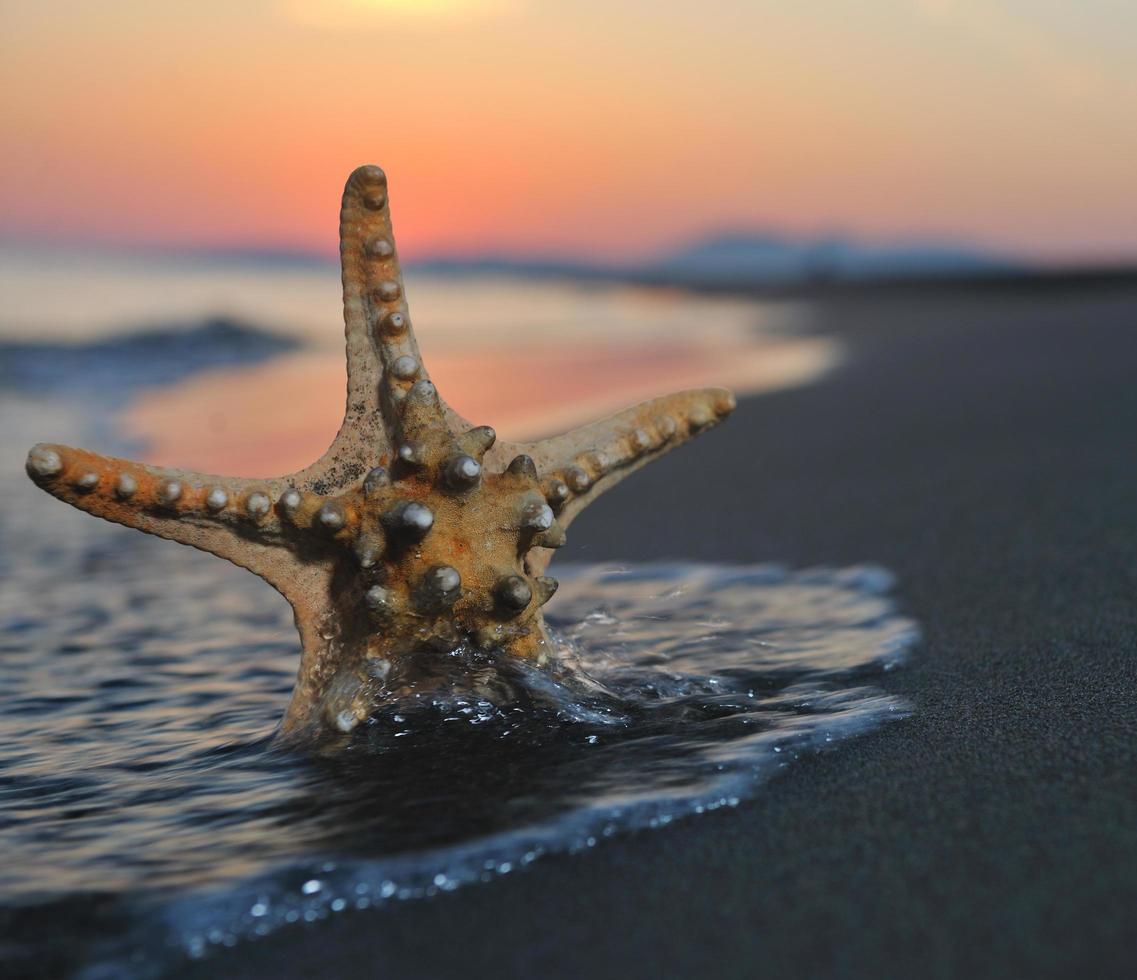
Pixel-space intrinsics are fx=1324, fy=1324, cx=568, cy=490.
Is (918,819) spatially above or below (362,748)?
below

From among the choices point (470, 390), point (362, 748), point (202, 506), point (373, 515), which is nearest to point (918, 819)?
point (362, 748)

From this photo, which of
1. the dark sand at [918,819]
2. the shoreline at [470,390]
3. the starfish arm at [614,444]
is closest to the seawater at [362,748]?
the dark sand at [918,819]

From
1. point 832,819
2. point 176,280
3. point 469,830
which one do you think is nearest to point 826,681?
point 832,819

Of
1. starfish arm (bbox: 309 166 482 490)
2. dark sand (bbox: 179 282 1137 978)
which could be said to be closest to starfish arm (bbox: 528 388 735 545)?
starfish arm (bbox: 309 166 482 490)

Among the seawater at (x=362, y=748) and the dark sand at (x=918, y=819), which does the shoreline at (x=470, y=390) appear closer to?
the dark sand at (x=918, y=819)

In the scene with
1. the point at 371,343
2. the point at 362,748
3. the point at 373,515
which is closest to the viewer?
the point at 362,748

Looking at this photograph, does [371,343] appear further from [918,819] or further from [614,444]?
[918,819]

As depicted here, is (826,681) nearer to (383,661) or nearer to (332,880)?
(383,661)

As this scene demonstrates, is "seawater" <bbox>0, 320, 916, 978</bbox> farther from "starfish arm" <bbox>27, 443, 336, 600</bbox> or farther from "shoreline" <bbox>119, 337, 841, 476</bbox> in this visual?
"shoreline" <bbox>119, 337, 841, 476</bbox>
